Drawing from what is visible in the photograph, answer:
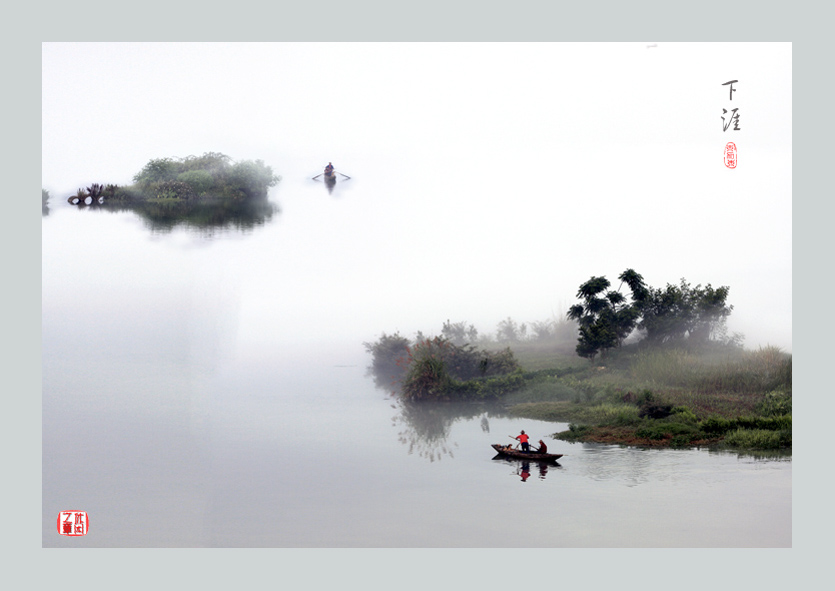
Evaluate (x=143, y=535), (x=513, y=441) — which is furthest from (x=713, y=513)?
(x=143, y=535)

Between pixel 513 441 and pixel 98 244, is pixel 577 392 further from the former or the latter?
pixel 98 244

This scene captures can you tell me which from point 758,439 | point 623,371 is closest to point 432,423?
point 623,371

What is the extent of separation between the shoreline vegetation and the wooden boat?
526cm

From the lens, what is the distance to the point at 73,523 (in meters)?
11.3

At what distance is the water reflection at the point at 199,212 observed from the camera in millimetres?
12641

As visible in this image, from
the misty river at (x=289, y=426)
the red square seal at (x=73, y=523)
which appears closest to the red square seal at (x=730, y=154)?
the misty river at (x=289, y=426)

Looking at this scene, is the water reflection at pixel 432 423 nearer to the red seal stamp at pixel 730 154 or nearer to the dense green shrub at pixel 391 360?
the dense green shrub at pixel 391 360

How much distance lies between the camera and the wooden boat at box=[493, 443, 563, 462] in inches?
460

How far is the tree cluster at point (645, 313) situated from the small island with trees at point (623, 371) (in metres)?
0.02

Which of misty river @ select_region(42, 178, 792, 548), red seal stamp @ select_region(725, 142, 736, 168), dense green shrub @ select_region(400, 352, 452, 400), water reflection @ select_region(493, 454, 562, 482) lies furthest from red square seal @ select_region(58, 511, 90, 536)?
red seal stamp @ select_region(725, 142, 736, 168)

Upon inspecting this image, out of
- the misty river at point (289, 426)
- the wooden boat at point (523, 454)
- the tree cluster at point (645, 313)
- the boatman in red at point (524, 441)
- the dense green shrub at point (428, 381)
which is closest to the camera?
the misty river at point (289, 426)

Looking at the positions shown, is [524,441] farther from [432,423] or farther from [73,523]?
[73,523]

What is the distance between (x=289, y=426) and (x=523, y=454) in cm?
366

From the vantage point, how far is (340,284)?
1271cm
